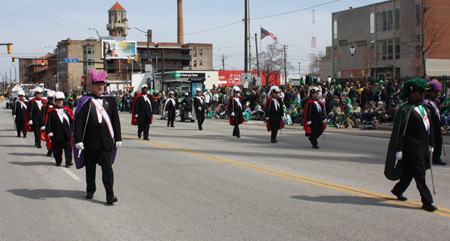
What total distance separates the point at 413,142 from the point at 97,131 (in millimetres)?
4655

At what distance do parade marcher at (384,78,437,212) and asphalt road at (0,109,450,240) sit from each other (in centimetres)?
46

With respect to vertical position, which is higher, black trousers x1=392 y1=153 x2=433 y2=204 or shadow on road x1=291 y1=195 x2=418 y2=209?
black trousers x1=392 y1=153 x2=433 y2=204

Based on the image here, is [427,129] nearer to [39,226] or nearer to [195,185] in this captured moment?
[195,185]

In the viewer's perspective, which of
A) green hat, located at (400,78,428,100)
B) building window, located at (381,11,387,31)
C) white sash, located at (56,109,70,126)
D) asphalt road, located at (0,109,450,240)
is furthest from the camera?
building window, located at (381,11,387,31)

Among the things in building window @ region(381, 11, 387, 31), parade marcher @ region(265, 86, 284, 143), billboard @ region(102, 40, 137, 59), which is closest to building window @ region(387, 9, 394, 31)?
building window @ region(381, 11, 387, 31)

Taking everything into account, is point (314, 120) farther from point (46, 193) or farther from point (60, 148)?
point (46, 193)

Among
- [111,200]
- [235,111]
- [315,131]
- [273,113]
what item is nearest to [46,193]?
[111,200]

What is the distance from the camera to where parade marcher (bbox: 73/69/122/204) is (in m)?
6.73

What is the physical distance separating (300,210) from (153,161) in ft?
18.5

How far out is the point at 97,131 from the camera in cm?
674

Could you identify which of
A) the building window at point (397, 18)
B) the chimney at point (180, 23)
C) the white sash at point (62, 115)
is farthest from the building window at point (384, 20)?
the chimney at point (180, 23)

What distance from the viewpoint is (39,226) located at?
590 centimetres

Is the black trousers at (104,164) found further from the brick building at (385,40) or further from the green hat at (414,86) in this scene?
the brick building at (385,40)

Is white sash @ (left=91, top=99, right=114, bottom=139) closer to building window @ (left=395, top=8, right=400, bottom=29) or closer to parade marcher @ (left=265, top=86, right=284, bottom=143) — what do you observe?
parade marcher @ (left=265, top=86, right=284, bottom=143)
